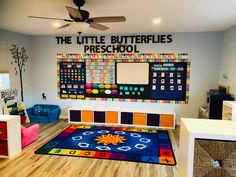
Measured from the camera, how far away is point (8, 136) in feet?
11.2

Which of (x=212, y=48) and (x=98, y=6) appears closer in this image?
(x=98, y=6)

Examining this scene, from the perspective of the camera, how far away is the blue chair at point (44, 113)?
5662mm

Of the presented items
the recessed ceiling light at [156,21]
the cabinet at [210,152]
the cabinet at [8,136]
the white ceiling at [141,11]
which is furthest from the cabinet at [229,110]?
the cabinet at [8,136]

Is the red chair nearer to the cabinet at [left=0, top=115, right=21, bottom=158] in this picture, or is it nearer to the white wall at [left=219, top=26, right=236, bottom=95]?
the cabinet at [left=0, top=115, right=21, bottom=158]

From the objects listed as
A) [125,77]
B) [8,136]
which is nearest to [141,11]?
[125,77]

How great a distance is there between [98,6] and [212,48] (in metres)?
3.55

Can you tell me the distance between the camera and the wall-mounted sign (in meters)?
5.37

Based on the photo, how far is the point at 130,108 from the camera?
5.57 metres

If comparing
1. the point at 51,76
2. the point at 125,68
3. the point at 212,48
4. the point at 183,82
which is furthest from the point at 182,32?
the point at 51,76

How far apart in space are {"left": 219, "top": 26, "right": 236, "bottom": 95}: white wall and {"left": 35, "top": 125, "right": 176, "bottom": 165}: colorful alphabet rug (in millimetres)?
1878

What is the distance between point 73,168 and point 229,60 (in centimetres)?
405

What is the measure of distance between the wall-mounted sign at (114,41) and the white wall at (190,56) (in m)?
0.13

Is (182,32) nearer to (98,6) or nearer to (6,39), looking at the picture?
(98,6)

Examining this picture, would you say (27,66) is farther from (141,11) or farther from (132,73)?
(141,11)
